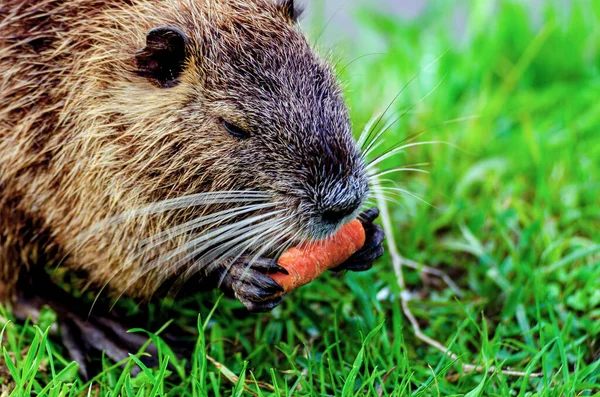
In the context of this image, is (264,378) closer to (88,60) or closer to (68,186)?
(68,186)

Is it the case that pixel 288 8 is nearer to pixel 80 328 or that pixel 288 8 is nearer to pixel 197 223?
pixel 197 223

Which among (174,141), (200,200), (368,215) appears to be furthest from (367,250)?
(174,141)

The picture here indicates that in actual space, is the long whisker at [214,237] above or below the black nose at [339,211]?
below

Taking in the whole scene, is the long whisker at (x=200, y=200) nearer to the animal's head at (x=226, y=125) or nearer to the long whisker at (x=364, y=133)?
the animal's head at (x=226, y=125)

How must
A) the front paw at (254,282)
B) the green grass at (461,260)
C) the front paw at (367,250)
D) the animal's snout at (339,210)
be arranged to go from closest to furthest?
the animal's snout at (339,210), the front paw at (254,282), the green grass at (461,260), the front paw at (367,250)

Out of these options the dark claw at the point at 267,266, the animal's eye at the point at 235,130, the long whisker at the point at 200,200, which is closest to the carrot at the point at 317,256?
the dark claw at the point at 267,266

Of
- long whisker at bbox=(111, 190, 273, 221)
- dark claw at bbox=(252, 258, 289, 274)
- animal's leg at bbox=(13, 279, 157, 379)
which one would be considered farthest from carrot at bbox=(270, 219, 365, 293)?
animal's leg at bbox=(13, 279, 157, 379)

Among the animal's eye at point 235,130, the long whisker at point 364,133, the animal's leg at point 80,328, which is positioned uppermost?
the animal's eye at point 235,130
